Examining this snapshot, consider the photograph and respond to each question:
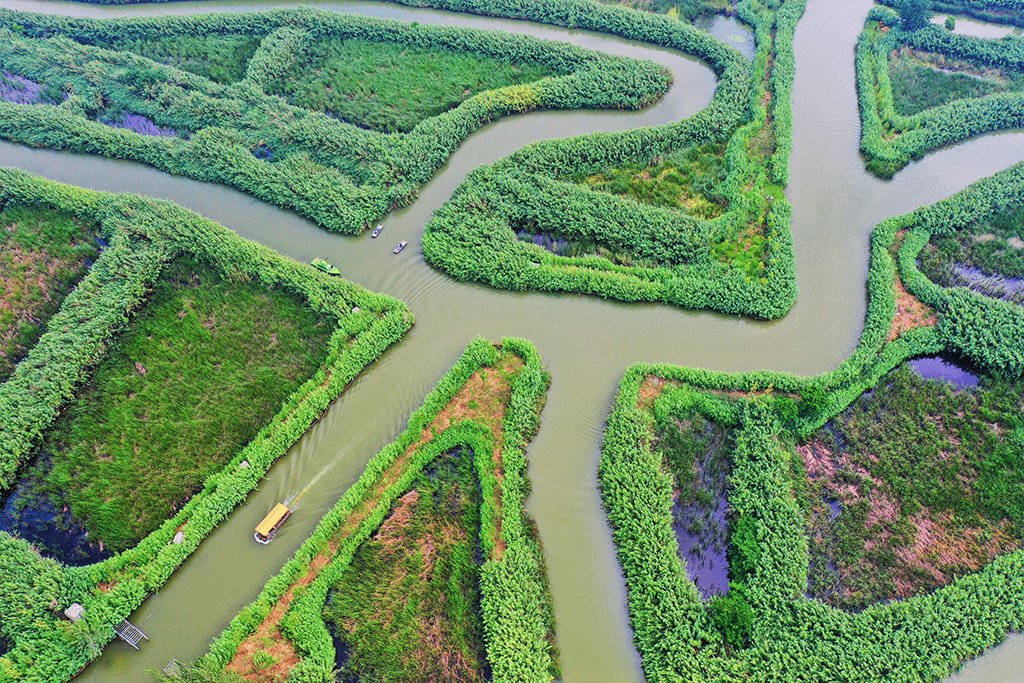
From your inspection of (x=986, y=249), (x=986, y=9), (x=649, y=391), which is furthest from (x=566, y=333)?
(x=986, y=9)

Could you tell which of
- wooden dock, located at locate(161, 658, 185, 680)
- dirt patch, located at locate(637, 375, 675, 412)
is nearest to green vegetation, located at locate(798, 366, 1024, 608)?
dirt patch, located at locate(637, 375, 675, 412)

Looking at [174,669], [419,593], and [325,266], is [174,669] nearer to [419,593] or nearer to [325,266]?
[419,593]

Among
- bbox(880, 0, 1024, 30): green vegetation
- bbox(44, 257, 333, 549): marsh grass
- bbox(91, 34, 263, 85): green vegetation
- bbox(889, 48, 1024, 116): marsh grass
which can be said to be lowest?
bbox(44, 257, 333, 549): marsh grass

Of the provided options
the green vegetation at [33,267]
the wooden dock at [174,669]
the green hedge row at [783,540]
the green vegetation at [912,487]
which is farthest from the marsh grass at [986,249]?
the green vegetation at [33,267]

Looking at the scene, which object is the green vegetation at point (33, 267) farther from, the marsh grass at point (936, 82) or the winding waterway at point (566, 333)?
the marsh grass at point (936, 82)

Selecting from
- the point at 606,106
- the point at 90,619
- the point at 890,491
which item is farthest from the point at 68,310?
the point at 890,491

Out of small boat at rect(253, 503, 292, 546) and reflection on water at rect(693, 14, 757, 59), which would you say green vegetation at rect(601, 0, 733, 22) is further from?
small boat at rect(253, 503, 292, 546)
